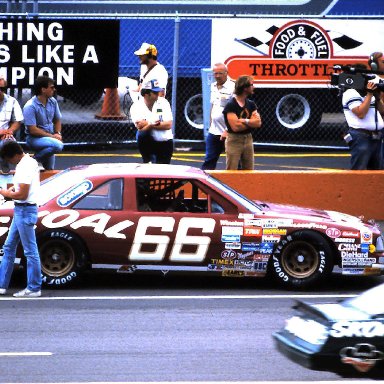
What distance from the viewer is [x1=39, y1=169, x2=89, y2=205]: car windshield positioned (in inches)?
488

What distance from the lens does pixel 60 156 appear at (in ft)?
67.0

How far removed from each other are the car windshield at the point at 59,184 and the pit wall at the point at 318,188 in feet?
10.9

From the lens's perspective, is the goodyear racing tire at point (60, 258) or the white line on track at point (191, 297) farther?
the goodyear racing tire at point (60, 258)

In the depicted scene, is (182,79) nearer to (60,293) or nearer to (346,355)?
(60,293)

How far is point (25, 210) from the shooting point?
11.9 m

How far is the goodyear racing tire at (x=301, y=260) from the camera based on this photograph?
12383mm

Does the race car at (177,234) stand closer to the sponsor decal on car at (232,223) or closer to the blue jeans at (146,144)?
the sponsor decal on car at (232,223)

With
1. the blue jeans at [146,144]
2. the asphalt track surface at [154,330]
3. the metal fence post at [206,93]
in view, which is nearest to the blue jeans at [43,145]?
the blue jeans at [146,144]

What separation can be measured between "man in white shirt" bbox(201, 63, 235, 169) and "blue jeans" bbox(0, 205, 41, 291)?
4809 millimetres

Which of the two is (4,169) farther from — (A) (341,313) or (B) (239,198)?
(A) (341,313)

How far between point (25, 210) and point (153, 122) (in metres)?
3.77

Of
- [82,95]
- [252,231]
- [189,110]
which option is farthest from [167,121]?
[189,110]

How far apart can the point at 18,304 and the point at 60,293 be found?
61cm

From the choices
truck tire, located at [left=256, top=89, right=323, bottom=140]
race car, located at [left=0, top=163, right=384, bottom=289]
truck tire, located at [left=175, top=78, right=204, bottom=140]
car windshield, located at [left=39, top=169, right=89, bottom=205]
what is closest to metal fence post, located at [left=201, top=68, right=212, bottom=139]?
truck tire, located at [left=175, top=78, right=204, bottom=140]
